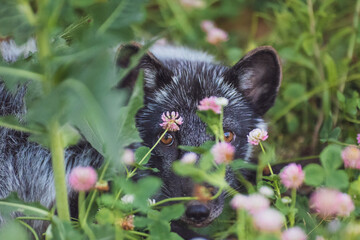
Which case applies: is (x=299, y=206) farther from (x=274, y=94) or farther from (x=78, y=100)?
(x=78, y=100)

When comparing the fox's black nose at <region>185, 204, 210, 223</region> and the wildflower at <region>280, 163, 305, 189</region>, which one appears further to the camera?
the fox's black nose at <region>185, 204, 210, 223</region>

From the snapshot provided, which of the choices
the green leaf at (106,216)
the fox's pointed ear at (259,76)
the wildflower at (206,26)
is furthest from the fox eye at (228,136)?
the wildflower at (206,26)

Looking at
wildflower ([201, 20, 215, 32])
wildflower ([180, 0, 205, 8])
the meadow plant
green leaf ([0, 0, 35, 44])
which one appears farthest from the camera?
wildflower ([180, 0, 205, 8])

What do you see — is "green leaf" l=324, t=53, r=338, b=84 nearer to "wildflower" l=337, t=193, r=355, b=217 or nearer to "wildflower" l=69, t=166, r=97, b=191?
"wildflower" l=337, t=193, r=355, b=217

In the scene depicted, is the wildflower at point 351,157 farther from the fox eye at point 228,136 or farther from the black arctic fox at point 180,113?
the fox eye at point 228,136

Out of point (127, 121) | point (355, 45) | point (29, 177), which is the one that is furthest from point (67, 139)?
point (355, 45)

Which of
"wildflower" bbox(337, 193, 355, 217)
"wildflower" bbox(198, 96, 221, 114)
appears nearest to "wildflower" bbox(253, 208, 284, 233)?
"wildflower" bbox(337, 193, 355, 217)
